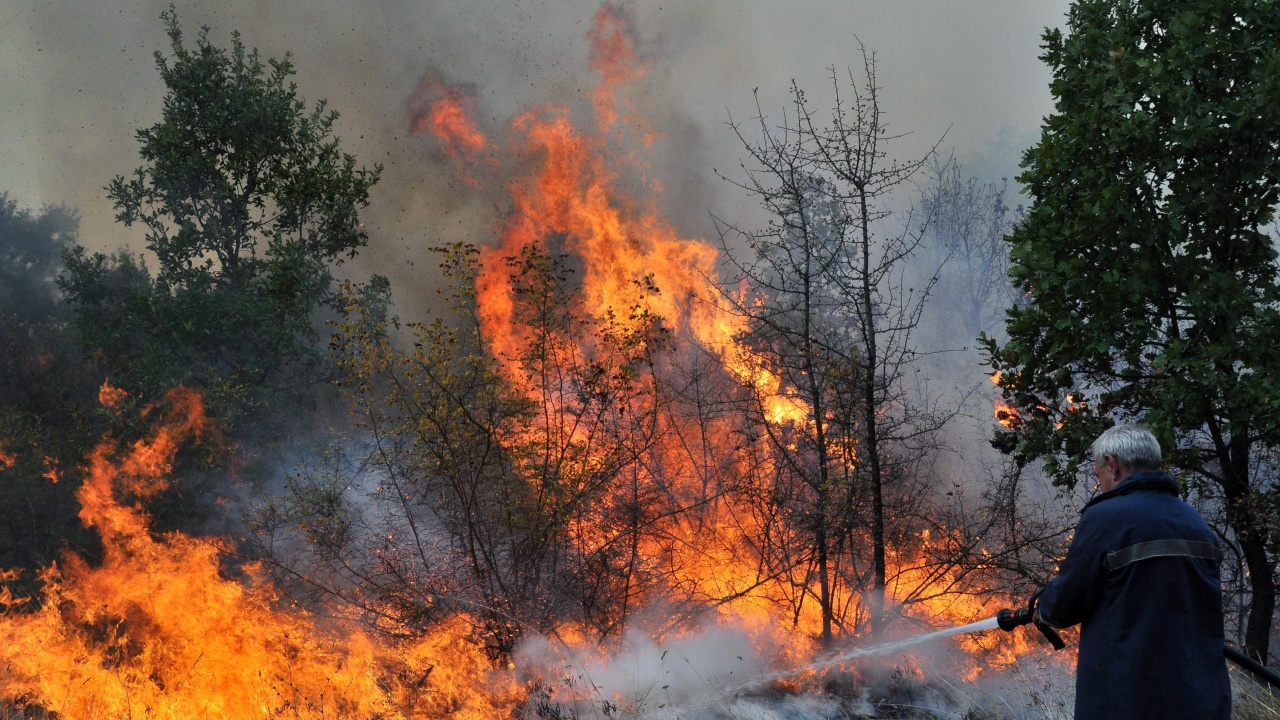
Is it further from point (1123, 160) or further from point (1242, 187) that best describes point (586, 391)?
point (1242, 187)

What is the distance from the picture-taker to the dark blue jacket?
3318mm

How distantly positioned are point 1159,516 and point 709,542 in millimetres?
9609

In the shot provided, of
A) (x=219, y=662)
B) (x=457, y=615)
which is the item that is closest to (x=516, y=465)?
(x=457, y=615)

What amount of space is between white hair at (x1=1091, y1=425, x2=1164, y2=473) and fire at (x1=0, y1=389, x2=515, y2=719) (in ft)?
22.5

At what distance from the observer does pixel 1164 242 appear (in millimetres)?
8641

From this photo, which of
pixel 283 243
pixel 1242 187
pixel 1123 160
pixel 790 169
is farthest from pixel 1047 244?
pixel 283 243

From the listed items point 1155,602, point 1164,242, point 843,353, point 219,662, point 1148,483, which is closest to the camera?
point 1155,602

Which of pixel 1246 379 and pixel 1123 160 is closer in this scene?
pixel 1246 379

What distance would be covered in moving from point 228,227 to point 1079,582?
23526 millimetres

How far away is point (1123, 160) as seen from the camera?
8711 mm

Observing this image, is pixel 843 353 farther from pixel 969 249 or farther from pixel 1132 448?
pixel 969 249

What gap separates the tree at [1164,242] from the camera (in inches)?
314

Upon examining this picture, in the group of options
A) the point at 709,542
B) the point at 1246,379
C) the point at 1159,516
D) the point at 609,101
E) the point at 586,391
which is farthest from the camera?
the point at 609,101

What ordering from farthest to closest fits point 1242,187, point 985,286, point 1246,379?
point 985,286 → point 1242,187 → point 1246,379
